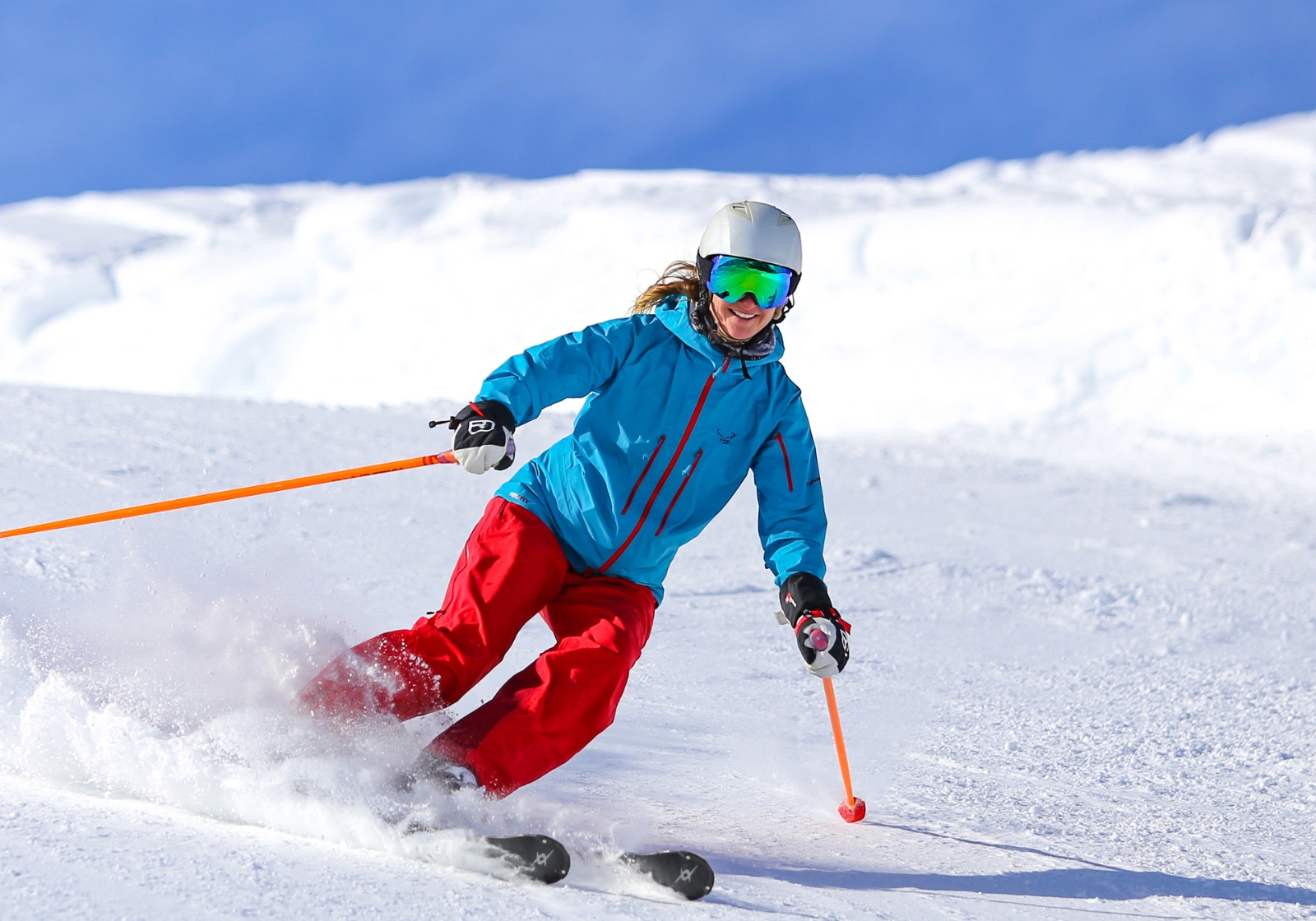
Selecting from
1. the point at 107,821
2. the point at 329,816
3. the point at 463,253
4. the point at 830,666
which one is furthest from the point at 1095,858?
the point at 463,253

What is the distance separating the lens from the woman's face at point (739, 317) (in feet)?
9.16

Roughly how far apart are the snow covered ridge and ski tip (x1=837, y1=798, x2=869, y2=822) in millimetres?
10217

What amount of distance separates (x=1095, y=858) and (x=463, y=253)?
19.2m

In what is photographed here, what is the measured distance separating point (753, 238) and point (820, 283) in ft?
46.1

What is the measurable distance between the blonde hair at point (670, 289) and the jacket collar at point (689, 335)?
3 cm

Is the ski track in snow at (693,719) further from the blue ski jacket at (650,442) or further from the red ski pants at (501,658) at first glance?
the blue ski jacket at (650,442)

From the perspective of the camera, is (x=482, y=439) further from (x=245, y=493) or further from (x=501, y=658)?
(x=245, y=493)

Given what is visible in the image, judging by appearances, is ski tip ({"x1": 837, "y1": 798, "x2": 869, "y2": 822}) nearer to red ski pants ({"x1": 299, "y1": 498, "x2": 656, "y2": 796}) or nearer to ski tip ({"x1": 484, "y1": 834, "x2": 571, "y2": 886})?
red ski pants ({"x1": 299, "y1": 498, "x2": 656, "y2": 796})

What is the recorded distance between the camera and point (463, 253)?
20812mm

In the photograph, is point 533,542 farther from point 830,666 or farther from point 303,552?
point 303,552

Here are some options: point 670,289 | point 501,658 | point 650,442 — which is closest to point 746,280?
point 670,289

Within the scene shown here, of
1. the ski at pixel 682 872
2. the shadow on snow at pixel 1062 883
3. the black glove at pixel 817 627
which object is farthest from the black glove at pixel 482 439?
the shadow on snow at pixel 1062 883

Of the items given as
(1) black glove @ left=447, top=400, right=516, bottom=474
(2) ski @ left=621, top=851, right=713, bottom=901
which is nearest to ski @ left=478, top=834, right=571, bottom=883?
(2) ski @ left=621, top=851, right=713, bottom=901

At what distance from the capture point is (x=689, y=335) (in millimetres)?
2816
